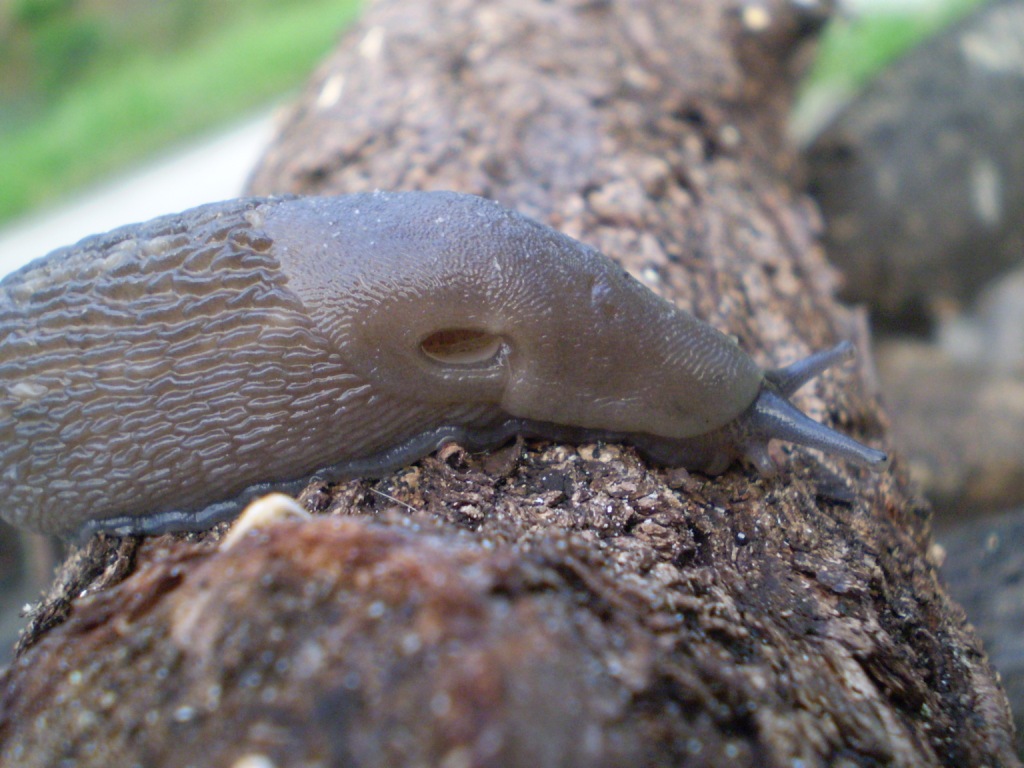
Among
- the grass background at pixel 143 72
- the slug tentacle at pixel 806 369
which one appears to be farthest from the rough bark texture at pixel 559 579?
the grass background at pixel 143 72

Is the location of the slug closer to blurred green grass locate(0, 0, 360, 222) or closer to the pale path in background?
the pale path in background

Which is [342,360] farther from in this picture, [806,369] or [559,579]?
[806,369]

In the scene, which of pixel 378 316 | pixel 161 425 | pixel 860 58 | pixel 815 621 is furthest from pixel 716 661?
pixel 860 58

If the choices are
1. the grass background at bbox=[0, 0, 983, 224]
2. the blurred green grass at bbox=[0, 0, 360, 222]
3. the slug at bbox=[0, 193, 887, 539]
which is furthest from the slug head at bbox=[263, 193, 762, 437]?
the blurred green grass at bbox=[0, 0, 360, 222]

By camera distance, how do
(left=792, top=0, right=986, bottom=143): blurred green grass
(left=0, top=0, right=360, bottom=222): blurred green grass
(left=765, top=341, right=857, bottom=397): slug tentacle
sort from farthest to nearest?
(left=792, top=0, right=986, bottom=143): blurred green grass < (left=0, top=0, right=360, bottom=222): blurred green grass < (left=765, top=341, right=857, bottom=397): slug tentacle

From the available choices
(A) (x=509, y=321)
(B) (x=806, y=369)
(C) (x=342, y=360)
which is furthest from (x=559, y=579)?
(B) (x=806, y=369)

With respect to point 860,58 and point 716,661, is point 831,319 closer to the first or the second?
point 716,661
